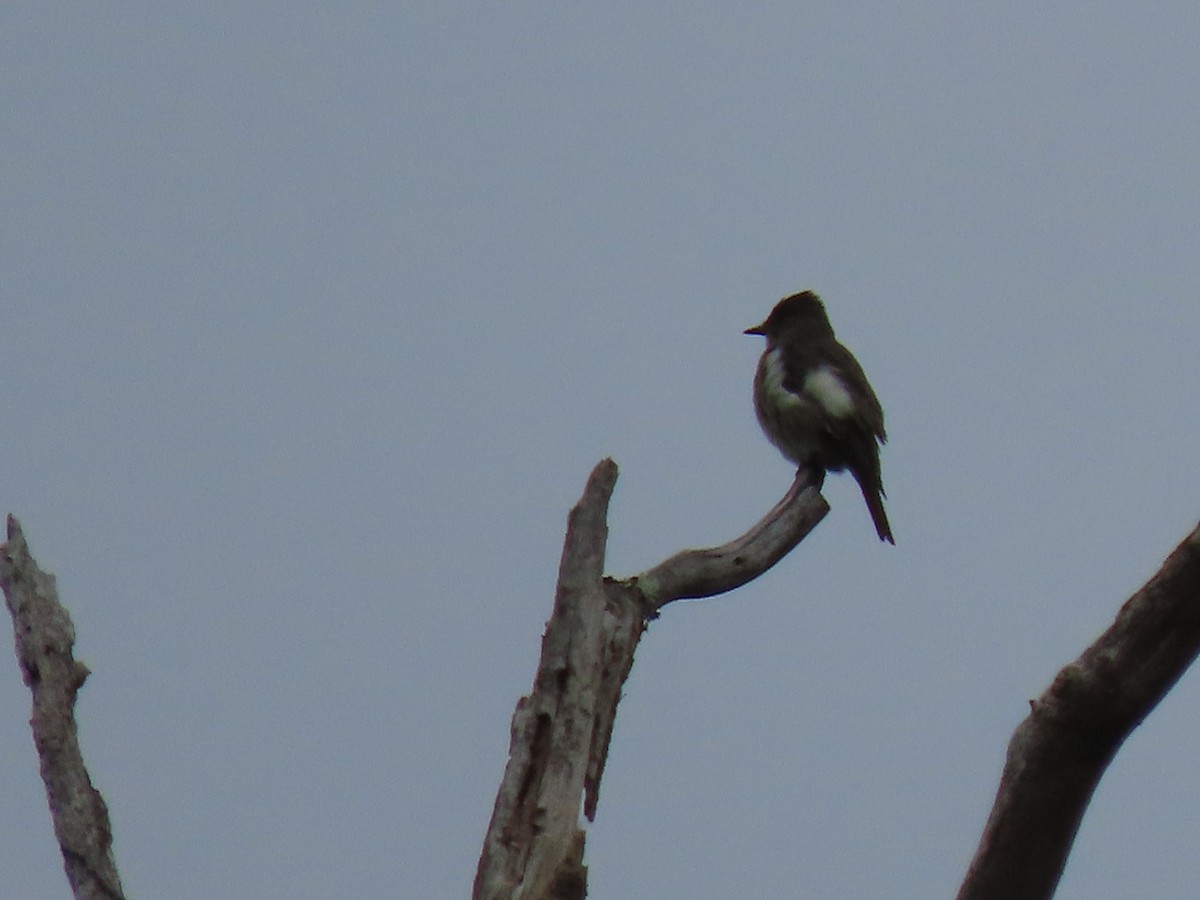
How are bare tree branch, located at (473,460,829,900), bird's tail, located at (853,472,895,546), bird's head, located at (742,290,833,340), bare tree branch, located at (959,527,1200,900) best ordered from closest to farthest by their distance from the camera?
bare tree branch, located at (959,527,1200,900)
bare tree branch, located at (473,460,829,900)
bird's tail, located at (853,472,895,546)
bird's head, located at (742,290,833,340)

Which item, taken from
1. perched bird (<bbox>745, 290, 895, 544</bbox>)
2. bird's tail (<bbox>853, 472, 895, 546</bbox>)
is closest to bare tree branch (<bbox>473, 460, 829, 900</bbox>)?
perched bird (<bbox>745, 290, 895, 544</bbox>)

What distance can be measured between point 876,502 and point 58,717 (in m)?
4.44

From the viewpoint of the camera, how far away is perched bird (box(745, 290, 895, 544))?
7234 millimetres

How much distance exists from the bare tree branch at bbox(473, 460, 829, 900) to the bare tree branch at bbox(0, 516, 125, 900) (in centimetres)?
86

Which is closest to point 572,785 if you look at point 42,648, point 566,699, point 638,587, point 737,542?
point 566,699

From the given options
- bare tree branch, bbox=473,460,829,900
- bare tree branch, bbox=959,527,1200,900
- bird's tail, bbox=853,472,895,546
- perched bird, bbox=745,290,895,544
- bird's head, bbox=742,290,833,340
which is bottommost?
bare tree branch, bbox=959,527,1200,900

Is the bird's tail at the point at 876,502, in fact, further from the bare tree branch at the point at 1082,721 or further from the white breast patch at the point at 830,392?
the bare tree branch at the point at 1082,721

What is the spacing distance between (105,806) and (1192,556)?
97.2 inches

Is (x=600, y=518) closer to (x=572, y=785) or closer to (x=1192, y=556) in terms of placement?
(x=572, y=785)

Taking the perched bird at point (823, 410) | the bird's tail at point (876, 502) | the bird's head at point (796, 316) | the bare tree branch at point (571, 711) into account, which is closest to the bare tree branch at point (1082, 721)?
the bare tree branch at point (571, 711)

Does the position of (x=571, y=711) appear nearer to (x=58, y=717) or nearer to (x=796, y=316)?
(x=58, y=717)

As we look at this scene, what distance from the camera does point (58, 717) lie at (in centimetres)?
364

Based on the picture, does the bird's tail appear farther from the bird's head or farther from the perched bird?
the bird's head

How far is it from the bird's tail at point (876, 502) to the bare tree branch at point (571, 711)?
3.31 m
